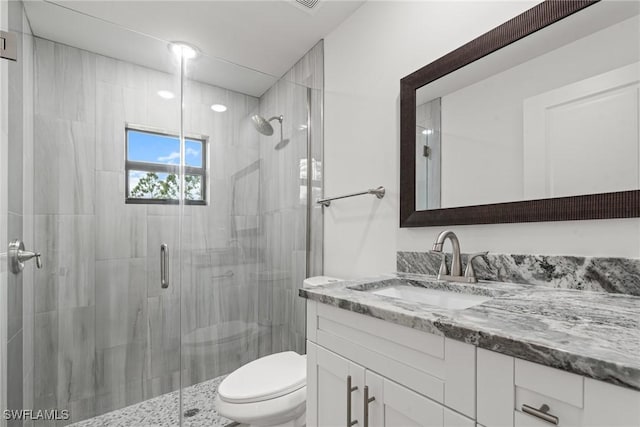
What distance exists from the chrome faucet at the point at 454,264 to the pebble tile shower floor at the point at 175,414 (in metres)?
1.40

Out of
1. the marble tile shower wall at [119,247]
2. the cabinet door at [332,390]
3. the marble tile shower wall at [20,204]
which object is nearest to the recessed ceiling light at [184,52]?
the marble tile shower wall at [119,247]

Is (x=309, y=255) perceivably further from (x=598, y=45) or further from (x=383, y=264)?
(x=598, y=45)

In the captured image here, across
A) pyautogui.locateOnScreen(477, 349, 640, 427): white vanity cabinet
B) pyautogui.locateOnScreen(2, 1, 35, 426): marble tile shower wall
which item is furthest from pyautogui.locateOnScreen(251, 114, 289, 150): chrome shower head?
pyautogui.locateOnScreen(477, 349, 640, 427): white vanity cabinet

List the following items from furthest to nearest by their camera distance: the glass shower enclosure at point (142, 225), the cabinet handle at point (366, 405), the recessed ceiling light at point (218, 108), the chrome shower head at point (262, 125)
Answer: the chrome shower head at point (262, 125) → the recessed ceiling light at point (218, 108) → the glass shower enclosure at point (142, 225) → the cabinet handle at point (366, 405)

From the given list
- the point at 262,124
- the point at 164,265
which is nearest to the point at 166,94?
the point at 262,124

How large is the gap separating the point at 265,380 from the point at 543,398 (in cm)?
118

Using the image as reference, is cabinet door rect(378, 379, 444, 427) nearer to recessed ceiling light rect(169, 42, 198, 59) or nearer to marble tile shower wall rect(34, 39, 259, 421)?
marble tile shower wall rect(34, 39, 259, 421)

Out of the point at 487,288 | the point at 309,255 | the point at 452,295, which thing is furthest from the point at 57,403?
the point at 487,288

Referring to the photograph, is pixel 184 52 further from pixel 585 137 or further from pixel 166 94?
pixel 585 137

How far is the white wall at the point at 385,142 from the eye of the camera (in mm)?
955

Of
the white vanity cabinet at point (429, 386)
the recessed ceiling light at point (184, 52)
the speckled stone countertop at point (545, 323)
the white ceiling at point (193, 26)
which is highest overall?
the white ceiling at point (193, 26)

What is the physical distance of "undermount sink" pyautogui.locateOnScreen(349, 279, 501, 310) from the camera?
3.19ft

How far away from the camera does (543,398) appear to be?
472mm
